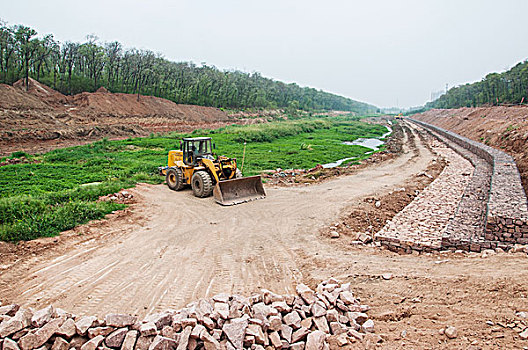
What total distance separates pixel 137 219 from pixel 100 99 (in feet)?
135

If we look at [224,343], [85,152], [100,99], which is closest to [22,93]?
[100,99]

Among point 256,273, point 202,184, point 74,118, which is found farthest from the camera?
point 74,118

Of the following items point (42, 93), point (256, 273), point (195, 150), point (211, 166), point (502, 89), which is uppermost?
point (502, 89)

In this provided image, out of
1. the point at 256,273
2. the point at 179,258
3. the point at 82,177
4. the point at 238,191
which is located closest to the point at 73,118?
the point at 82,177

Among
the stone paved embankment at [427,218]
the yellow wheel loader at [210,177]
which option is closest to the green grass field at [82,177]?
the yellow wheel loader at [210,177]

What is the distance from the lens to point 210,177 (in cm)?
1371

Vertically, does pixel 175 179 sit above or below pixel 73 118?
below

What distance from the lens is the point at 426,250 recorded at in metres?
8.61

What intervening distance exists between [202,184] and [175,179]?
1944mm

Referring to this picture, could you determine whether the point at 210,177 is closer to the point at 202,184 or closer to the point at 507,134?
the point at 202,184

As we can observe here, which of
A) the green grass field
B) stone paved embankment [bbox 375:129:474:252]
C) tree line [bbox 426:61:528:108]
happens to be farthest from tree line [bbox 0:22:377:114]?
tree line [bbox 426:61:528:108]

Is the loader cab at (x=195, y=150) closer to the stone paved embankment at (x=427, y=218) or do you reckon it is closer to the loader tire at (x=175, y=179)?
the loader tire at (x=175, y=179)

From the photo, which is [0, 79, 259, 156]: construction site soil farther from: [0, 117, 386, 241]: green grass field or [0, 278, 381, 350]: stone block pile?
[0, 278, 381, 350]: stone block pile

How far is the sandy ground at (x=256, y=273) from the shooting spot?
5.32m
